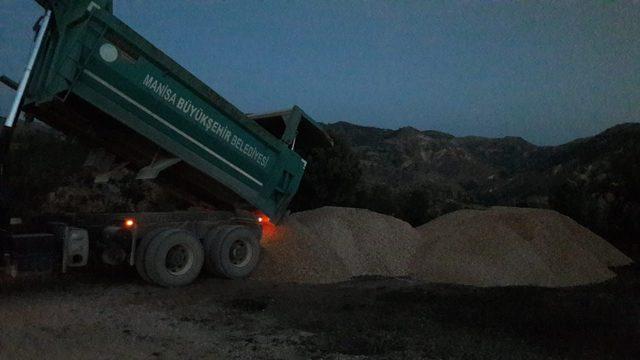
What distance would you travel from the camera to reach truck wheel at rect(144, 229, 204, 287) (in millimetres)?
8008

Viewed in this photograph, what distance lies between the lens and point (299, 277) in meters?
9.38

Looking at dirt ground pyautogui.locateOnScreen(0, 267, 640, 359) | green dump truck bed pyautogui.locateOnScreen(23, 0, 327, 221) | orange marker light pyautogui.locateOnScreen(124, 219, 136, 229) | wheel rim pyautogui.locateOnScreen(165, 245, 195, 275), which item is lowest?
dirt ground pyautogui.locateOnScreen(0, 267, 640, 359)

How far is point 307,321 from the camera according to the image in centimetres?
662

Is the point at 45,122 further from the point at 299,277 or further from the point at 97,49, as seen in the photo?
the point at 299,277

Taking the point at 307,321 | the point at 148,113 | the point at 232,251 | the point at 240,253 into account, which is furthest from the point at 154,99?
the point at 307,321

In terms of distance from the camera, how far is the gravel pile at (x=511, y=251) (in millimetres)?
10227

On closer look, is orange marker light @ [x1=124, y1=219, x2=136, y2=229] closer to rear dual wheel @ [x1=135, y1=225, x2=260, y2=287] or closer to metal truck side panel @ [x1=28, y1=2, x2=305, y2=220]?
rear dual wheel @ [x1=135, y1=225, x2=260, y2=287]


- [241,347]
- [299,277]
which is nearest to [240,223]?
[299,277]

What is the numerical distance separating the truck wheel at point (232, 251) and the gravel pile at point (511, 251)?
11.0 feet

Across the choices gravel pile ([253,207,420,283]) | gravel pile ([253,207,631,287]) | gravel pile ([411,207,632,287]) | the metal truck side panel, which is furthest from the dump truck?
gravel pile ([411,207,632,287])

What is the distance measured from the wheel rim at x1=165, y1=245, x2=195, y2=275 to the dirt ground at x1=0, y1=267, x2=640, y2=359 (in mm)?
317

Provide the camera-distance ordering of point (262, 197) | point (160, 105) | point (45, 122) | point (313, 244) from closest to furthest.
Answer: point (160, 105) < point (45, 122) < point (262, 197) < point (313, 244)

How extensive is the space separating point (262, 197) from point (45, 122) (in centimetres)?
349

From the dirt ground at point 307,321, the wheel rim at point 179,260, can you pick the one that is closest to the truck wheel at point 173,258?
the wheel rim at point 179,260
